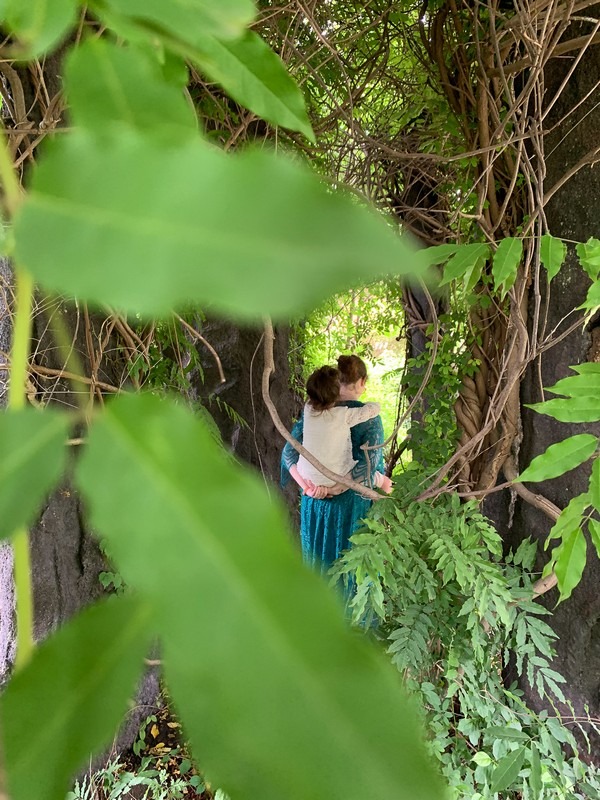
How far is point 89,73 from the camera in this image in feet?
0.52

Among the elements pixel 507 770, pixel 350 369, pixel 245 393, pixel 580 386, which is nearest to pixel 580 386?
pixel 580 386

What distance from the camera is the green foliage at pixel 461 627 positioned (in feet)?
3.22

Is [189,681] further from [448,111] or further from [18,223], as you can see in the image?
[448,111]

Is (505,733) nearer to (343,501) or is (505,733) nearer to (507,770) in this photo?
(507,770)

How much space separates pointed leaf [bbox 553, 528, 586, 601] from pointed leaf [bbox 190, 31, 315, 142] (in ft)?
1.91

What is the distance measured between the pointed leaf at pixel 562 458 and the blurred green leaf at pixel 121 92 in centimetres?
53

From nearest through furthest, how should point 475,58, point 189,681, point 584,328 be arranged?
point 189,681
point 584,328
point 475,58

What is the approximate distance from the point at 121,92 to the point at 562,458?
0.58m

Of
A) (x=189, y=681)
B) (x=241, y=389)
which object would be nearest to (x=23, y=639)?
(x=189, y=681)

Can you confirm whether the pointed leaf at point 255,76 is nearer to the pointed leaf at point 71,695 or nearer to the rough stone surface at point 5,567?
the pointed leaf at point 71,695

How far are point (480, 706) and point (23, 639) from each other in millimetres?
1157

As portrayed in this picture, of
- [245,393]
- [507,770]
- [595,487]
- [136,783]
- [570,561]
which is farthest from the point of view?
[245,393]

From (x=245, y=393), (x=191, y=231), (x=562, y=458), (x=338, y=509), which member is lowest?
(x=338, y=509)

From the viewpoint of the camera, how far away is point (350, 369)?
1744 mm
